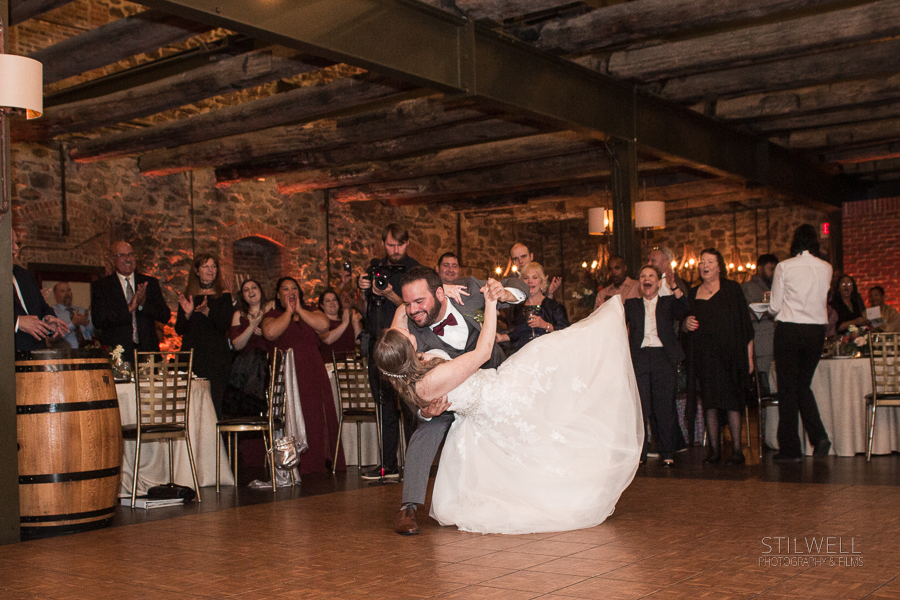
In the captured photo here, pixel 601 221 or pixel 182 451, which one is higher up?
pixel 601 221

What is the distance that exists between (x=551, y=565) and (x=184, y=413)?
10.5 ft

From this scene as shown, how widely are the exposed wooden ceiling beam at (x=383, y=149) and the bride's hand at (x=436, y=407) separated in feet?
18.1

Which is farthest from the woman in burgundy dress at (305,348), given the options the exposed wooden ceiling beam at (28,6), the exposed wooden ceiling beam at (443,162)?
the exposed wooden ceiling beam at (443,162)

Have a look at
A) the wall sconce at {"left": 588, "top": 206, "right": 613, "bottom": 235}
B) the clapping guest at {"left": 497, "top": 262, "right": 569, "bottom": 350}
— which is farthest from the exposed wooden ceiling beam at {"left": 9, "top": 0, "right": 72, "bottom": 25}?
the wall sconce at {"left": 588, "top": 206, "right": 613, "bottom": 235}

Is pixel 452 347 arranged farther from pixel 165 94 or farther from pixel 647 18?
pixel 165 94

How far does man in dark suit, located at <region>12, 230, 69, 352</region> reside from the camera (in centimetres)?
483

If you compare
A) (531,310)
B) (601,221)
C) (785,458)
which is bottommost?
(785,458)

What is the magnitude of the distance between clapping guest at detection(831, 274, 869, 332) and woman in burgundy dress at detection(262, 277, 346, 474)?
533 centimetres

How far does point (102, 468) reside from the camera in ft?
15.1

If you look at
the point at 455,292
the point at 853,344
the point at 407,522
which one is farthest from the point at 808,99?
the point at 407,522

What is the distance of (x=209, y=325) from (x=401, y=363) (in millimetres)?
3345

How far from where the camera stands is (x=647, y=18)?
20.0 ft

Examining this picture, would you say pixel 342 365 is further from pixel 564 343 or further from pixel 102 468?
pixel 564 343

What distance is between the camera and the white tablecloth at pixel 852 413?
665cm
